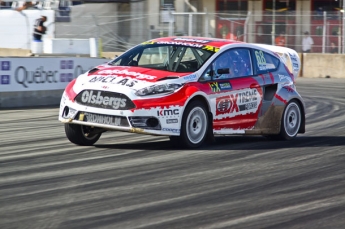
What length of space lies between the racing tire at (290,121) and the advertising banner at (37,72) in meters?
6.62

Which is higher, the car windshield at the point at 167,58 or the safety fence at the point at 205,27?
the safety fence at the point at 205,27

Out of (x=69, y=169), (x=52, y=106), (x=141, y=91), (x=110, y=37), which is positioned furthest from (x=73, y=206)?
(x=110, y=37)

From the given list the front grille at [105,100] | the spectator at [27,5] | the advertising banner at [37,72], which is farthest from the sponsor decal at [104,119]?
the spectator at [27,5]

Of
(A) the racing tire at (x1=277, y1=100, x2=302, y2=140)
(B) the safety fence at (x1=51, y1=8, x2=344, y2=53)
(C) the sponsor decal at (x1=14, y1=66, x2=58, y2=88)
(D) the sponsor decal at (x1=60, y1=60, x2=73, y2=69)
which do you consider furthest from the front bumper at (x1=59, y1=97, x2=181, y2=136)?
(B) the safety fence at (x1=51, y1=8, x2=344, y2=53)

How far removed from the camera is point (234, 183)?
7680 mm

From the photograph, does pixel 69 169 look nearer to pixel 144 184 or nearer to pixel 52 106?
pixel 144 184

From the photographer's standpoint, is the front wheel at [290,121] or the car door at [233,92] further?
the front wheel at [290,121]

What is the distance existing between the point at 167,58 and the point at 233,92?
1016mm

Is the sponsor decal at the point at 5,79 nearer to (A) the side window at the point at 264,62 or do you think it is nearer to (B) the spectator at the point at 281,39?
(A) the side window at the point at 264,62

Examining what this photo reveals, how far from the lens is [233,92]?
34.1ft

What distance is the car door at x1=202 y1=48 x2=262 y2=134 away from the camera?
33.3 ft

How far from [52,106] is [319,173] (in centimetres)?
944

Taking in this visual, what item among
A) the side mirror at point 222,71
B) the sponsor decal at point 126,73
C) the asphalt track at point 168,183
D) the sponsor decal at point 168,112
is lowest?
the asphalt track at point 168,183

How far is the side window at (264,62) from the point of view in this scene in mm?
11117
